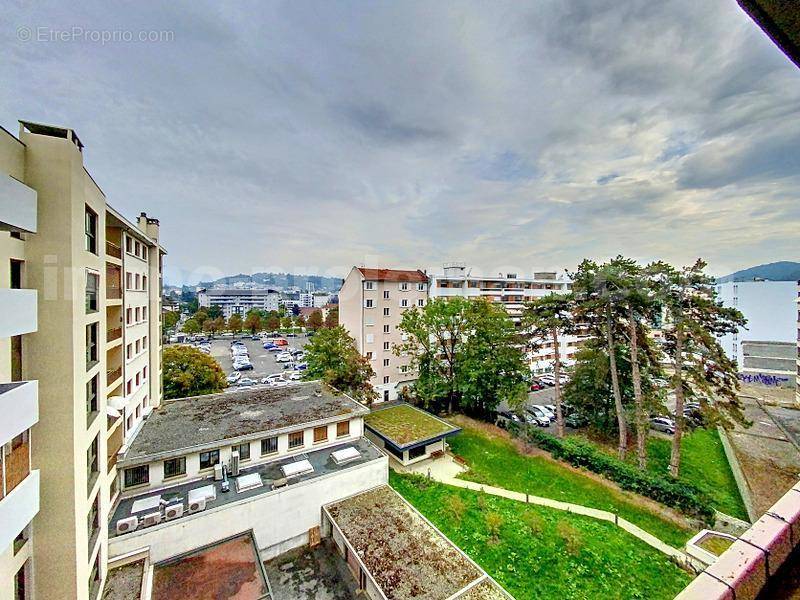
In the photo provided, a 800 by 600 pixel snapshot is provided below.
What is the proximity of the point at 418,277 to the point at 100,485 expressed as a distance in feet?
73.2

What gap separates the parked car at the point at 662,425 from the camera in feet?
70.9

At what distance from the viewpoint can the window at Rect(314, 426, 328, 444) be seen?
546 inches

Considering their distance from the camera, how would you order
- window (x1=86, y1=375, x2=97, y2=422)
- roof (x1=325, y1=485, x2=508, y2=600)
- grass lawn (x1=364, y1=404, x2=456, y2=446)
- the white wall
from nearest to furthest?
1. window (x1=86, y1=375, x2=97, y2=422)
2. roof (x1=325, y1=485, x2=508, y2=600)
3. grass lawn (x1=364, y1=404, x2=456, y2=446)
4. the white wall

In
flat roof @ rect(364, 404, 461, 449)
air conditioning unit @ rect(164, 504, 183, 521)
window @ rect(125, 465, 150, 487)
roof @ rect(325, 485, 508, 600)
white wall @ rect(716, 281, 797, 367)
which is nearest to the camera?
roof @ rect(325, 485, 508, 600)

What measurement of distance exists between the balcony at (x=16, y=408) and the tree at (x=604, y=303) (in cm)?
1806

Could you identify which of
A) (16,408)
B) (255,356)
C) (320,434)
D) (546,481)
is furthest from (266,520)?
(255,356)

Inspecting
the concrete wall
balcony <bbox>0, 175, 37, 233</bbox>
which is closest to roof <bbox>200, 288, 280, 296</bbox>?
the concrete wall

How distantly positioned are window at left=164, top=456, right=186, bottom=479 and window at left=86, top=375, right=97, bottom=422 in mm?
4182

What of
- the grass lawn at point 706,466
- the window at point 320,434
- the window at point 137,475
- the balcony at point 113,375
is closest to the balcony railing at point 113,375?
the balcony at point 113,375

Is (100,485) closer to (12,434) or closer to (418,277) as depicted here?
(12,434)

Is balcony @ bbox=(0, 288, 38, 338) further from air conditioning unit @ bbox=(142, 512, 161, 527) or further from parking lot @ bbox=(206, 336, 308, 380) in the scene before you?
parking lot @ bbox=(206, 336, 308, 380)

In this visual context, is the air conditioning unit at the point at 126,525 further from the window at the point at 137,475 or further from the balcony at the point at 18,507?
the balcony at the point at 18,507

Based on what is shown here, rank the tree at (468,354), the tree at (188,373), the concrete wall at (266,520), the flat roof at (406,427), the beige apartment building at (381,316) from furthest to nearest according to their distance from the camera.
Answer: the beige apartment building at (381,316), the tree at (468,354), the tree at (188,373), the flat roof at (406,427), the concrete wall at (266,520)

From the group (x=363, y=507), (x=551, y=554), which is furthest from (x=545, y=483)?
(x=363, y=507)
